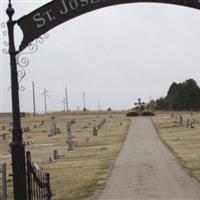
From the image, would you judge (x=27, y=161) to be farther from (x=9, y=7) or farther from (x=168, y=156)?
(x=168, y=156)

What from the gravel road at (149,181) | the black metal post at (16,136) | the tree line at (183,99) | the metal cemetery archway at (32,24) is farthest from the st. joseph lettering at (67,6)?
the tree line at (183,99)

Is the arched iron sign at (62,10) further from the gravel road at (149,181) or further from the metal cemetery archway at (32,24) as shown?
the gravel road at (149,181)

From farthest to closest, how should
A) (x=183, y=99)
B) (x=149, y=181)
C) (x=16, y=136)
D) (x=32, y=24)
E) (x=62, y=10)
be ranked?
(x=183, y=99) < (x=149, y=181) < (x=32, y=24) < (x=62, y=10) < (x=16, y=136)

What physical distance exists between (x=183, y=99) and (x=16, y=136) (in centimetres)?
12701

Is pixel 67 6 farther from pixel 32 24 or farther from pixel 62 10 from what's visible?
pixel 32 24

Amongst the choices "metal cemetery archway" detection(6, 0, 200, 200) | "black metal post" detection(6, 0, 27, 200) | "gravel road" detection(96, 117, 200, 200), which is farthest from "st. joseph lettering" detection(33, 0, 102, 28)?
"gravel road" detection(96, 117, 200, 200)

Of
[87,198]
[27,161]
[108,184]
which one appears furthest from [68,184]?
[27,161]

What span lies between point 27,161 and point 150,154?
75.7 ft

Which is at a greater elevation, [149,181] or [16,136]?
[16,136]

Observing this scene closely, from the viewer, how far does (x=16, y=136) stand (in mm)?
10844

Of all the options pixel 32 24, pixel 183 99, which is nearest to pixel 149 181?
pixel 32 24

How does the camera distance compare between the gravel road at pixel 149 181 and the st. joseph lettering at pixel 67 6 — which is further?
the gravel road at pixel 149 181

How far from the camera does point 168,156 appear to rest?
32.0 metres

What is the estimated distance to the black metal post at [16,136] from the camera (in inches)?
424
